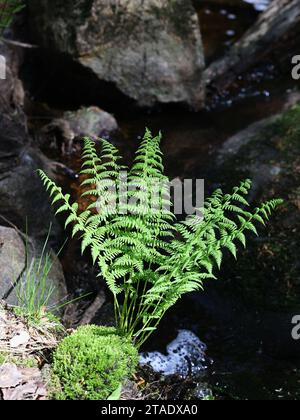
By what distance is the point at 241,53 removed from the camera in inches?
299

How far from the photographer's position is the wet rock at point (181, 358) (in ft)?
13.1

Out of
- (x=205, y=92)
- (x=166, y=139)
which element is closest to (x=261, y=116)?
(x=205, y=92)

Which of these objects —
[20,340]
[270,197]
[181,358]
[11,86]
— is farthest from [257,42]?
[20,340]

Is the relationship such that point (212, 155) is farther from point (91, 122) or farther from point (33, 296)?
point (33, 296)

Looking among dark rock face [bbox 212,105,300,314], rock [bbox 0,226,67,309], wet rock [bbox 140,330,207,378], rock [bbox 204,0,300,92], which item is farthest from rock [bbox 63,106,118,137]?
wet rock [bbox 140,330,207,378]

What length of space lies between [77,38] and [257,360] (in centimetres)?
447

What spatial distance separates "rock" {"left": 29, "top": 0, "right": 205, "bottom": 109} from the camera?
6.46 m

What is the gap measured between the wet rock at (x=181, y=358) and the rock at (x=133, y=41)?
12.0ft

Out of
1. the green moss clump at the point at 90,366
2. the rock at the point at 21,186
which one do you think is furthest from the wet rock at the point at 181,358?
the rock at the point at 21,186

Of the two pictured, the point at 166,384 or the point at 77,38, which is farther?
the point at 77,38

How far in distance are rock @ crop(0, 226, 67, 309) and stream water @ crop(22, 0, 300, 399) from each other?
1.10 feet

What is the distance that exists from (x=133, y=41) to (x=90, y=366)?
4.76m

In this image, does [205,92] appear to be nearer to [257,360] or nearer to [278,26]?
[278,26]

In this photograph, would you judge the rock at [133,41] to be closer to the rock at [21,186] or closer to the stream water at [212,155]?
the stream water at [212,155]
